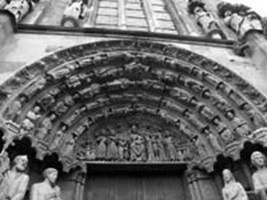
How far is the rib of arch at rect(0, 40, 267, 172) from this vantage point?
4012mm

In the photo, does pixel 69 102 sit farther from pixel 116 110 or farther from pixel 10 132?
pixel 10 132

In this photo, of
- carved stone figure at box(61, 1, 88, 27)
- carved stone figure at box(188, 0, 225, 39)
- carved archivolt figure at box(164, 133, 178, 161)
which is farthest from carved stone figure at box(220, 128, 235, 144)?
carved stone figure at box(61, 1, 88, 27)

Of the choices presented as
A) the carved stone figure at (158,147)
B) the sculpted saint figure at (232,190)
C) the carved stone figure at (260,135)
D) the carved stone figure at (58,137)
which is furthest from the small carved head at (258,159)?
the carved stone figure at (58,137)

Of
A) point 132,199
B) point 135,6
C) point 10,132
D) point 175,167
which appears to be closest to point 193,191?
point 175,167

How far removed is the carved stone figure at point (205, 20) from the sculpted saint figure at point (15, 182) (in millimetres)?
5302

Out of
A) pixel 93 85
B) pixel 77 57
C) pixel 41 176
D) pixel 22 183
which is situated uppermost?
pixel 77 57

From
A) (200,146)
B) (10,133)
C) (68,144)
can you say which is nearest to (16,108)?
(10,133)

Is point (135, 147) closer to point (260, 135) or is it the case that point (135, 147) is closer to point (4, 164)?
point (260, 135)

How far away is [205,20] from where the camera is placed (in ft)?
23.7

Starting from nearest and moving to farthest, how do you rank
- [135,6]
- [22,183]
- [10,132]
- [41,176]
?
[22,183], [10,132], [41,176], [135,6]

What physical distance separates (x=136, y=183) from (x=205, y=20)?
16.8 feet

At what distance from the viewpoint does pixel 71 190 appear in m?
3.77

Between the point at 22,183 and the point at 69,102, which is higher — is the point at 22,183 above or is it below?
below

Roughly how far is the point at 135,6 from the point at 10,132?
7.16m
